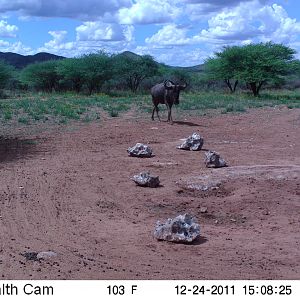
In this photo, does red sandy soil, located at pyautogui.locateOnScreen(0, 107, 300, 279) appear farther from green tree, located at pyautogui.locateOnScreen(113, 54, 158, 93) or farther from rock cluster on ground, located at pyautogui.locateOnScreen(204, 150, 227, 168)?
green tree, located at pyautogui.locateOnScreen(113, 54, 158, 93)

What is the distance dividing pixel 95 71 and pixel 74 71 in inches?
73.7

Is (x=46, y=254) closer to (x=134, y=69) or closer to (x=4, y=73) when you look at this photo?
(x=4, y=73)

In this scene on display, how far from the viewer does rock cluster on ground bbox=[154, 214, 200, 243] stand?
738 cm

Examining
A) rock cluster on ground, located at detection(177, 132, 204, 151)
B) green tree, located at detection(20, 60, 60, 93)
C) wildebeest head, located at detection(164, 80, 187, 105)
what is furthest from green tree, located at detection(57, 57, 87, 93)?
rock cluster on ground, located at detection(177, 132, 204, 151)

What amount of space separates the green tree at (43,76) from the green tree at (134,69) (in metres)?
6.55

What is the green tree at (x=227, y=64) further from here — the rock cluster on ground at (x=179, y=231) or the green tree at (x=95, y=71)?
the rock cluster on ground at (x=179, y=231)

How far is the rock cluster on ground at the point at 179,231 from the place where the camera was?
7.38 meters

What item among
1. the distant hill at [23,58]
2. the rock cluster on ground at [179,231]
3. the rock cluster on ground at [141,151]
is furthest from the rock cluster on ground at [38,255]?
the distant hill at [23,58]

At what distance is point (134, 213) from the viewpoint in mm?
8914

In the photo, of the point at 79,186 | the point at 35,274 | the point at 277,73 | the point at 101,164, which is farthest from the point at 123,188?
the point at 277,73

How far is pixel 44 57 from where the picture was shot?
136 metres

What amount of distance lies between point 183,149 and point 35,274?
8991mm

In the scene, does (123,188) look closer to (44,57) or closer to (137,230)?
(137,230)

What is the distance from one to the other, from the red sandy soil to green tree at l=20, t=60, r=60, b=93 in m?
41.8
